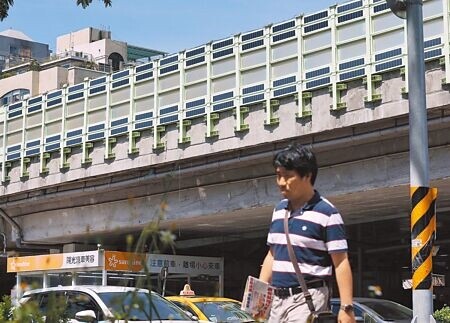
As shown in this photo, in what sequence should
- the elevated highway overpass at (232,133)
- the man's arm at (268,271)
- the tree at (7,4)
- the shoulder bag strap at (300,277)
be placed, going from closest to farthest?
the shoulder bag strap at (300,277)
the man's arm at (268,271)
the tree at (7,4)
the elevated highway overpass at (232,133)

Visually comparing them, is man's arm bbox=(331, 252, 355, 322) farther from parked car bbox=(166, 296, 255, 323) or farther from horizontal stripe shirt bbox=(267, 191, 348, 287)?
parked car bbox=(166, 296, 255, 323)

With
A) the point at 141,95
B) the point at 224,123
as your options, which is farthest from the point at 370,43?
the point at 141,95

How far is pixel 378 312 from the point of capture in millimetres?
15305

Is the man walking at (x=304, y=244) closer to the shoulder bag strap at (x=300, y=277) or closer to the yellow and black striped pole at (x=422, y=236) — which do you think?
the shoulder bag strap at (x=300, y=277)

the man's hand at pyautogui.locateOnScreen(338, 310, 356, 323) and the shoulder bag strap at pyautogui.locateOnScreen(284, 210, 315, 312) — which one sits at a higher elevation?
the shoulder bag strap at pyautogui.locateOnScreen(284, 210, 315, 312)

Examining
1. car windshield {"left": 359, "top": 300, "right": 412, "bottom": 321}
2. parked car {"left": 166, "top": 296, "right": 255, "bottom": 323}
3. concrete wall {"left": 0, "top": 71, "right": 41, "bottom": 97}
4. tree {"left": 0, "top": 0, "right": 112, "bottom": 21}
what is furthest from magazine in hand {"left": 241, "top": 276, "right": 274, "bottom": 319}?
concrete wall {"left": 0, "top": 71, "right": 41, "bottom": 97}

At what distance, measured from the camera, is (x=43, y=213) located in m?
33.2

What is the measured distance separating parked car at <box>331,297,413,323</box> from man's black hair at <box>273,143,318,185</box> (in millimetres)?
9636

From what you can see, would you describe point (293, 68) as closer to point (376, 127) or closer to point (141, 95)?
point (376, 127)

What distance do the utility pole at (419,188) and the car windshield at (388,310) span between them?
17.5 ft

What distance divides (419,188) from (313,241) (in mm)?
5097

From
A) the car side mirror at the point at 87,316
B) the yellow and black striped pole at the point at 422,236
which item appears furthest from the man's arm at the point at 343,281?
the yellow and black striped pole at the point at 422,236

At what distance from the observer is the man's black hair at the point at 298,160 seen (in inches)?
207

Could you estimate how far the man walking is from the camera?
5180mm
